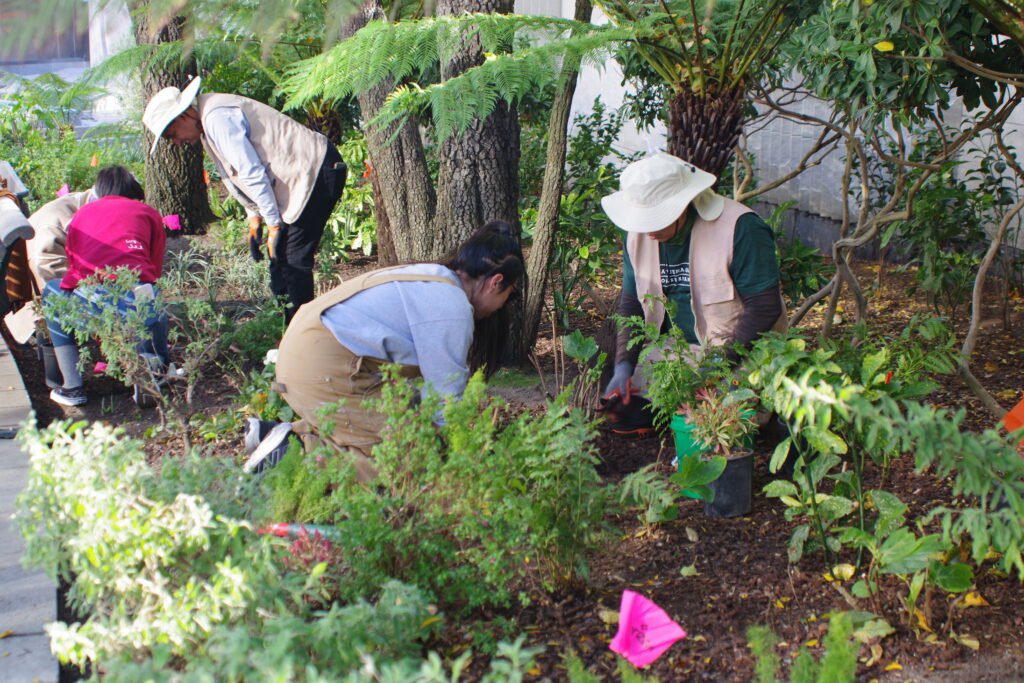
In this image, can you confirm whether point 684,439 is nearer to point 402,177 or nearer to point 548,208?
point 548,208

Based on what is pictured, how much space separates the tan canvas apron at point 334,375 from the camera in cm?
338

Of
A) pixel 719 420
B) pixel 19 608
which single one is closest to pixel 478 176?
pixel 719 420

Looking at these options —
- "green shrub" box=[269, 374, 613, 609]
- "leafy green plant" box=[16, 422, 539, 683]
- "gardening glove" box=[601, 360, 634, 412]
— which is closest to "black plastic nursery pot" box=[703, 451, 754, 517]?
"green shrub" box=[269, 374, 613, 609]

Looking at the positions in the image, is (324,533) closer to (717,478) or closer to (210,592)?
(210,592)

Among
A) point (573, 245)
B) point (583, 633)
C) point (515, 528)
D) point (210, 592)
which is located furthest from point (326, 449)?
point (573, 245)

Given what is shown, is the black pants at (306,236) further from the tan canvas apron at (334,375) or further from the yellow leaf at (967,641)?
the yellow leaf at (967,641)

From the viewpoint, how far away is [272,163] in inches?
209

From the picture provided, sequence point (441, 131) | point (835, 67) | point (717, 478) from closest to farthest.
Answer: point (717, 478) → point (441, 131) → point (835, 67)

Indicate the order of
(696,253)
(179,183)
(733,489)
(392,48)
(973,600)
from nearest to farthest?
(973,600) < (733,489) < (392,48) < (696,253) < (179,183)

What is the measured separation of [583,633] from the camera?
8.85ft

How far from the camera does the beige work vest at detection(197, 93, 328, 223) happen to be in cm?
525

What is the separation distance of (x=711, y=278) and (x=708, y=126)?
89 cm

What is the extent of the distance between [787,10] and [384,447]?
2.97 meters

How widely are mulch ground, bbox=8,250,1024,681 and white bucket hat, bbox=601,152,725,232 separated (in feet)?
3.41
